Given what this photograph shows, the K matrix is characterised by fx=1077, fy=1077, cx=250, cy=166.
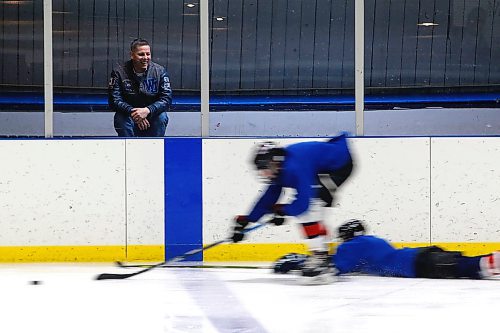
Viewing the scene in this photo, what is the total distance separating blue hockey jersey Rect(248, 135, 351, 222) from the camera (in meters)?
5.96

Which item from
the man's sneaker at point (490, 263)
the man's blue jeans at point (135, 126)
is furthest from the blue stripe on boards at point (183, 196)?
the man's sneaker at point (490, 263)

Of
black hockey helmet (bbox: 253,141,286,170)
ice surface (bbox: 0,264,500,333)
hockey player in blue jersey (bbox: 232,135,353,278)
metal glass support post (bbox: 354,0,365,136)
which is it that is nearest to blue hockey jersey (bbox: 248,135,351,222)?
hockey player in blue jersey (bbox: 232,135,353,278)

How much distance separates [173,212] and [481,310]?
2.95 m

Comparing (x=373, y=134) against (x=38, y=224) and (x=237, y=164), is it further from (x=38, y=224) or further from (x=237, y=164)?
(x=38, y=224)

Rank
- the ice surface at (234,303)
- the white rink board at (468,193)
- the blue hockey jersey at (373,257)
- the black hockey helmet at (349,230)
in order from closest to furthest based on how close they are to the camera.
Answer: the ice surface at (234,303) < the blue hockey jersey at (373,257) < the black hockey helmet at (349,230) < the white rink board at (468,193)

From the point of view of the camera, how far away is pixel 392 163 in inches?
295

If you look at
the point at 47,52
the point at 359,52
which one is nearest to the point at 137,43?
Answer: the point at 47,52

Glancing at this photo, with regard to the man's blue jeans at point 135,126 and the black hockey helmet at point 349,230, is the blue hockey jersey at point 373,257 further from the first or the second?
the man's blue jeans at point 135,126

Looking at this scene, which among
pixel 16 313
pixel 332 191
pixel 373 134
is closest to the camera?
pixel 16 313

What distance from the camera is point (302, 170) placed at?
604cm

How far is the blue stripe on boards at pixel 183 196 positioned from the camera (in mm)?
7496

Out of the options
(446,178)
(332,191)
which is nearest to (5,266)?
(332,191)

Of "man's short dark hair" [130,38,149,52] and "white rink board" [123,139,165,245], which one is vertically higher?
"man's short dark hair" [130,38,149,52]

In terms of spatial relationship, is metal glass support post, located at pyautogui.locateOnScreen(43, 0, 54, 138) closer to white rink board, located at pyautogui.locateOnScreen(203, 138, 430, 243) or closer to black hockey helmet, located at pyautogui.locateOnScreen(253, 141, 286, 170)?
white rink board, located at pyautogui.locateOnScreen(203, 138, 430, 243)
